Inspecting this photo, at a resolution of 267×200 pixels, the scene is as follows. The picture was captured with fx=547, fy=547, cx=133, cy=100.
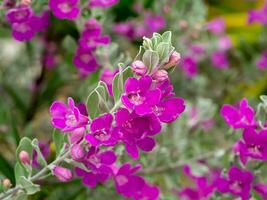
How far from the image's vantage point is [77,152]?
108 cm

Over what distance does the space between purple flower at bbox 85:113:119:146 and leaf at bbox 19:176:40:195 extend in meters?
0.17

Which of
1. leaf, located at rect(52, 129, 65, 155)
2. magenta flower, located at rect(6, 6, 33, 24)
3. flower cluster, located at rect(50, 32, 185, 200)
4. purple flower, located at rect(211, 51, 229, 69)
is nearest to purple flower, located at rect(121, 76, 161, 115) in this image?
flower cluster, located at rect(50, 32, 185, 200)

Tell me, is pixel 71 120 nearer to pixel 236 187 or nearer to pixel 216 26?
pixel 236 187

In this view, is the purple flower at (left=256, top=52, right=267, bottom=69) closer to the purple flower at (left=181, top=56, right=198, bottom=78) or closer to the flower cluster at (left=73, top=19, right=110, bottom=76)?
the purple flower at (left=181, top=56, right=198, bottom=78)

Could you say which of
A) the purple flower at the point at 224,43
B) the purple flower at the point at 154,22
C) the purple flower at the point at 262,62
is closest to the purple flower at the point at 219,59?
the purple flower at the point at 224,43

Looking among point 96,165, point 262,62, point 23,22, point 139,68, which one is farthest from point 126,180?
point 262,62

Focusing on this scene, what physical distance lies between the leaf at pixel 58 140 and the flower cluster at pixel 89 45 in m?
0.36

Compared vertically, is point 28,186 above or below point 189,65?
above

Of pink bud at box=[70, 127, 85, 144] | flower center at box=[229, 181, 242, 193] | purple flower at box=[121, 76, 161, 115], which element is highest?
purple flower at box=[121, 76, 161, 115]

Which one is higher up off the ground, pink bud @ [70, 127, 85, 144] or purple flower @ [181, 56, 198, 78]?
pink bud @ [70, 127, 85, 144]

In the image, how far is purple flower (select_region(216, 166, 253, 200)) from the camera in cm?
128

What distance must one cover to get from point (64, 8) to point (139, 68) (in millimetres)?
430

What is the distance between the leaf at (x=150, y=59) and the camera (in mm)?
1031

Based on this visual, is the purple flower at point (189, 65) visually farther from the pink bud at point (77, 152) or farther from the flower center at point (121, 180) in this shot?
the pink bud at point (77, 152)
